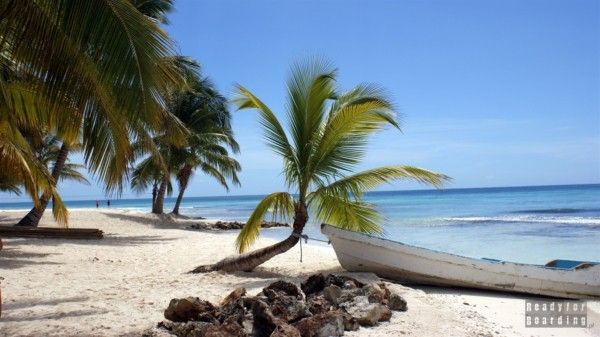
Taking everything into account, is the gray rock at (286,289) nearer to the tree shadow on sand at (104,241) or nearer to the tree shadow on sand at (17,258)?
Answer: the tree shadow on sand at (17,258)

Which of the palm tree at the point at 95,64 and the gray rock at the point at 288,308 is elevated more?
the palm tree at the point at 95,64

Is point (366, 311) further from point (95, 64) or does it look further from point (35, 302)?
point (35, 302)

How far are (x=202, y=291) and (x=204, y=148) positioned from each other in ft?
64.1

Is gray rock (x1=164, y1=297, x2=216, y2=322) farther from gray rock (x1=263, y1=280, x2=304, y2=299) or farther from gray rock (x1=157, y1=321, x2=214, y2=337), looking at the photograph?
gray rock (x1=263, y1=280, x2=304, y2=299)

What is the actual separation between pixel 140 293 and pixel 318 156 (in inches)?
151

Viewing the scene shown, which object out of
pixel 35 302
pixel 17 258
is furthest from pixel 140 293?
pixel 17 258

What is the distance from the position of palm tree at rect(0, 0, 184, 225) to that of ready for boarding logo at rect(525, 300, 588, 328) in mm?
5168

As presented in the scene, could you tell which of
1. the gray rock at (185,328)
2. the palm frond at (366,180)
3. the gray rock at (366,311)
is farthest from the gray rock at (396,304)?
the palm frond at (366,180)

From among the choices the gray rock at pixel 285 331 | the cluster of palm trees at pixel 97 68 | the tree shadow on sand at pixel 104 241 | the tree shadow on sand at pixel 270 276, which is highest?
the cluster of palm trees at pixel 97 68

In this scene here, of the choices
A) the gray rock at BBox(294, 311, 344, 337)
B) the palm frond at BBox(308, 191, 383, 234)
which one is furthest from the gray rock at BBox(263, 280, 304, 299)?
the palm frond at BBox(308, 191, 383, 234)

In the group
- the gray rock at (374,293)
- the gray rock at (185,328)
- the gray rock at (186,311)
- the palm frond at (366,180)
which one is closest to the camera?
the gray rock at (185,328)

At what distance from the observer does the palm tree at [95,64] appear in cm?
462

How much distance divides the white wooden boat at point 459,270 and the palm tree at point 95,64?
4.43m

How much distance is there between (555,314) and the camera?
6.67 metres
